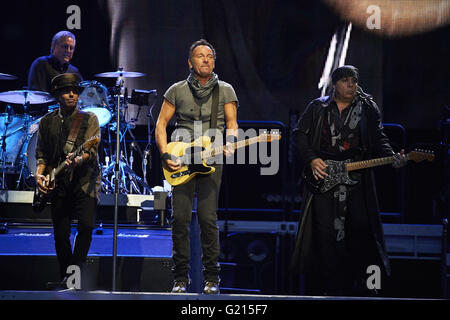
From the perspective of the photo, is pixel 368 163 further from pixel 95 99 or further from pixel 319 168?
pixel 95 99

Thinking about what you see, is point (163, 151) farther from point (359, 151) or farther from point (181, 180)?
point (359, 151)

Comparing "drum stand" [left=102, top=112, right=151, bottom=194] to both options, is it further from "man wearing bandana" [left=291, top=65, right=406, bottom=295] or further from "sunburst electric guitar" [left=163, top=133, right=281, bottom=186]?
"sunburst electric guitar" [left=163, top=133, right=281, bottom=186]

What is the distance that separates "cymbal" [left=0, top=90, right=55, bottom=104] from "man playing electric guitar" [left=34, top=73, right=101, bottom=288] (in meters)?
1.84

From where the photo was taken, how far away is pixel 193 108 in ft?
15.8

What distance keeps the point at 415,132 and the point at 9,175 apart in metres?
5.52

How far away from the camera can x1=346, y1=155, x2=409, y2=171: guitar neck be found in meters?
5.28

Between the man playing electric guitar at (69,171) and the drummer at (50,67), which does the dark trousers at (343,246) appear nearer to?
the man playing electric guitar at (69,171)

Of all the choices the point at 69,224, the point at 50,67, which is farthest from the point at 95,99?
the point at 69,224

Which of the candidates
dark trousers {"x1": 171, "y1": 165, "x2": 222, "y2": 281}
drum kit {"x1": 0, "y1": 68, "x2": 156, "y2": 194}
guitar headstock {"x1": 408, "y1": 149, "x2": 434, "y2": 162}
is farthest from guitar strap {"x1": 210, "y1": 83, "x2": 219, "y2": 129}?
drum kit {"x1": 0, "y1": 68, "x2": 156, "y2": 194}

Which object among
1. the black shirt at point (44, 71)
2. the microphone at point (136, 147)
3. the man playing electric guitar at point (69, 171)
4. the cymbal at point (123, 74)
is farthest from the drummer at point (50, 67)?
the man playing electric guitar at point (69, 171)

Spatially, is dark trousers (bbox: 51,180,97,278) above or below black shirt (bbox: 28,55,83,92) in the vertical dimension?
below

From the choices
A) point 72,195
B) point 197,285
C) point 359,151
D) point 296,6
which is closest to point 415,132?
point 296,6

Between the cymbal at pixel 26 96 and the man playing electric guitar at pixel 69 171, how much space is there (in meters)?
1.84

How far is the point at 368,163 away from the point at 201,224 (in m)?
1.65
